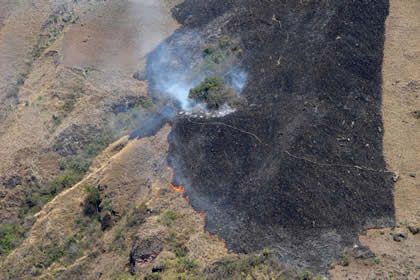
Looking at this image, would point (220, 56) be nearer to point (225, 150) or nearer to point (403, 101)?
point (225, 150)

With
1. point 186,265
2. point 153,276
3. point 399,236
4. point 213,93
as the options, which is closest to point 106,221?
point 153,276

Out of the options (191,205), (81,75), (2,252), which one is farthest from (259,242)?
(81,75)

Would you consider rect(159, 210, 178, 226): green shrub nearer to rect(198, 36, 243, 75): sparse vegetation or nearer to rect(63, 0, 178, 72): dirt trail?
rect(198, 36, 243, 75): sparse vegetation

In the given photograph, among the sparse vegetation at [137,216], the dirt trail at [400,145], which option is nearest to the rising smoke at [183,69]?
the sparse vegetation at [137,216]

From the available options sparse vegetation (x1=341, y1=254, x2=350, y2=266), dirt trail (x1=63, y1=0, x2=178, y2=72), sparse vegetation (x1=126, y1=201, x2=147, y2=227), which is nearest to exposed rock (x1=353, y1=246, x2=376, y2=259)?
sparse vegetation (x1=341, y1=254, x2=350, y2=266)

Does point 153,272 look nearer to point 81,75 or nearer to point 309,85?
point 309,85

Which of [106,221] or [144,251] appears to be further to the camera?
[106,221]

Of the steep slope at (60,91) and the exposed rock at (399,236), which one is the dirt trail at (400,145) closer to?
the exposed rock at (399,236)
